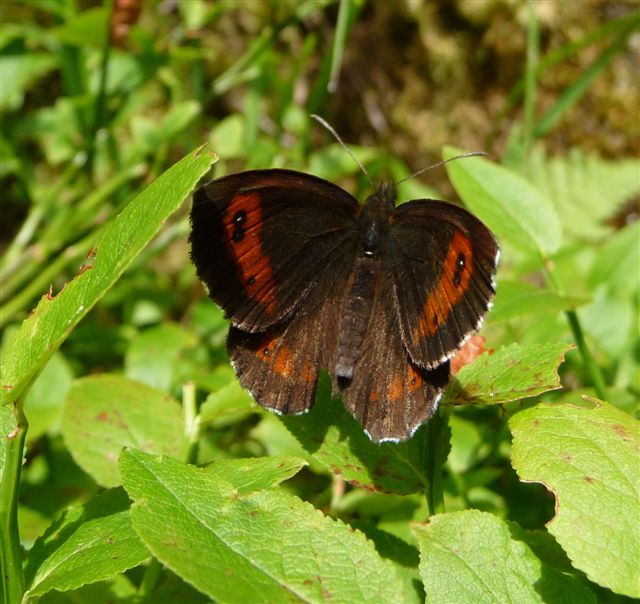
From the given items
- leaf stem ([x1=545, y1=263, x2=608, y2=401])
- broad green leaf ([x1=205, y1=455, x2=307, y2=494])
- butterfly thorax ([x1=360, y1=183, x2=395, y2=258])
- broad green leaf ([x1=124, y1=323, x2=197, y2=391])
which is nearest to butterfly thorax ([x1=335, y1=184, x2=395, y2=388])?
butterfly thorax ([x1=360, y1=183, x2=395, y2=258])

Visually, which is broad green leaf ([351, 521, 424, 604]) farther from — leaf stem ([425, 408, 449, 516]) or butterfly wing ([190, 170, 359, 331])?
butterfly wing ([190, 170, 359, 331])

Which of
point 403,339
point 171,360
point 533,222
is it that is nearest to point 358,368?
point 403,339

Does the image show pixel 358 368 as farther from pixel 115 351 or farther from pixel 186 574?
pixel 115 351

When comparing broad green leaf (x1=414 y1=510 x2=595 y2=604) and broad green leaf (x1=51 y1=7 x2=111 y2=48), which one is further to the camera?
broad green leaf (x1=51 y1=7 x2=111 y2=48)

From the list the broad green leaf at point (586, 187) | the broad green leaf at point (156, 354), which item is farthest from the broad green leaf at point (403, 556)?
the broad green leaf at point (586, 187)

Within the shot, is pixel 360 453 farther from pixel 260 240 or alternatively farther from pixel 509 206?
pixel 509 206

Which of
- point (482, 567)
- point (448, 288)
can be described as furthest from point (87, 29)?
point (482, 567)

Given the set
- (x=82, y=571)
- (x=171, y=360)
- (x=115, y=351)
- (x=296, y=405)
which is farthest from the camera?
(x=115, y=351)
